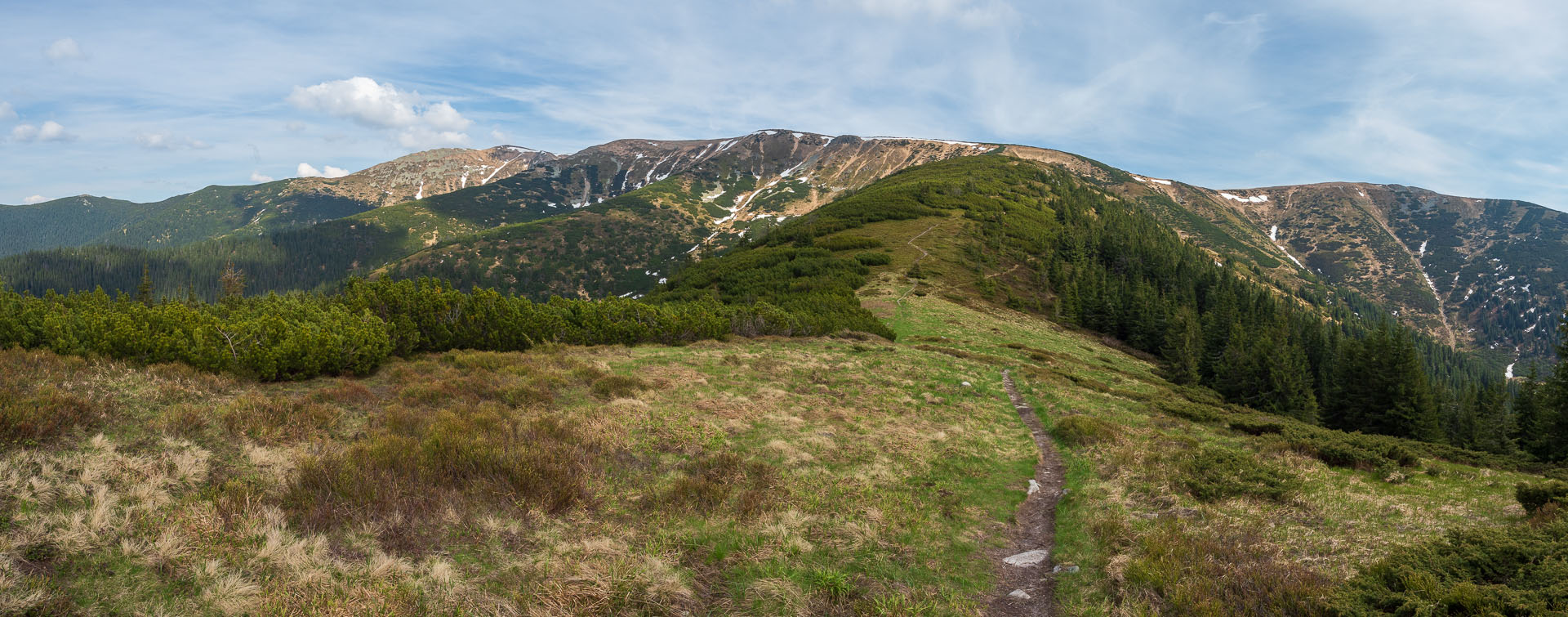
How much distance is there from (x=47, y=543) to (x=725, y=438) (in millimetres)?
11651

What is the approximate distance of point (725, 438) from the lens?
16.1m

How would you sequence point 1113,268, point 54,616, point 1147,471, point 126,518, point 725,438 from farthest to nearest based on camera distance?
point 1113,268
point 725,438
point 1147,471
point 126,518
point 54,616

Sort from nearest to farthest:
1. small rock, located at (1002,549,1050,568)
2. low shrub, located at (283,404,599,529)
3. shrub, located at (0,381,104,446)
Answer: low shrub, located at (283,404,599,529) < shrub, located at (0,381,104,446) < small rock, located at (1002,549,1050,568)

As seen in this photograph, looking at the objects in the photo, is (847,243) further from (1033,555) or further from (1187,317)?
(1033,555)

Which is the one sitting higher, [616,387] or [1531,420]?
[616,387]

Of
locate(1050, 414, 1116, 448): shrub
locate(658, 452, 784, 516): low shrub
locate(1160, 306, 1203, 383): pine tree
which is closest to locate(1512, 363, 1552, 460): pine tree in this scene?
locate(1160, 306, 1203, 383): pine tree

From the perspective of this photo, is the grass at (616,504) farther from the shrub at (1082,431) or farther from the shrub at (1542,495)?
the shrub at (1542,495)

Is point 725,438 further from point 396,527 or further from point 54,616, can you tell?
point 54,616

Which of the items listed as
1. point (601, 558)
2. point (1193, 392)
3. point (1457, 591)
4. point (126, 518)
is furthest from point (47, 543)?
point (1193, 392)

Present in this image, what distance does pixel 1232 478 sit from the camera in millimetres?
13578

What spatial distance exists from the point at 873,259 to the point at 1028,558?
84.0m

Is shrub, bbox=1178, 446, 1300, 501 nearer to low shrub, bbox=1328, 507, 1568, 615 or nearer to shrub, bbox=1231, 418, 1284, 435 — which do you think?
low shrub, bbox=1328, 507, 1568, 615

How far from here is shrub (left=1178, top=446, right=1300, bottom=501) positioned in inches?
504

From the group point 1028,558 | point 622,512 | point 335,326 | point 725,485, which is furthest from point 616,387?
point 1028,558
